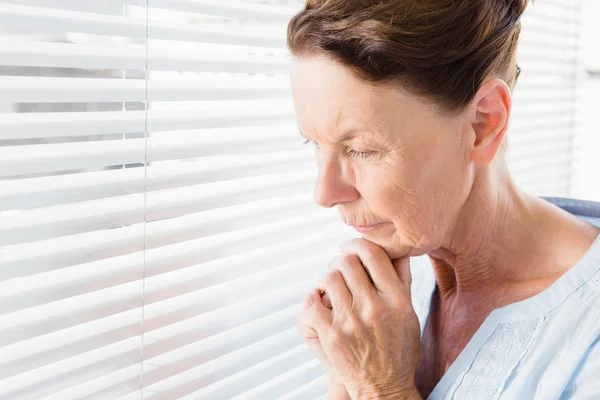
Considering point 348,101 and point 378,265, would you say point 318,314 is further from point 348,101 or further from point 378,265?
point 348,101

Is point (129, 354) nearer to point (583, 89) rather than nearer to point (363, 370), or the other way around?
point (363, 370)

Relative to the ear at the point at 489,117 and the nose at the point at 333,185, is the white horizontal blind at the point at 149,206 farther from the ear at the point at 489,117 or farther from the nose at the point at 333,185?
the ear at the point at 489,117

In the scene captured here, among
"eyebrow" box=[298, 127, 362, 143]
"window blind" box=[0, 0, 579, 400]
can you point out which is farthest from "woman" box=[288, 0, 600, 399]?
"window blind" box=[0, 0, 579, 400]

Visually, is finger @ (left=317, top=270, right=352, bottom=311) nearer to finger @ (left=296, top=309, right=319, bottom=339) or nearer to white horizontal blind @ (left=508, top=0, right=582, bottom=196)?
finger @ (left=296, top=309, right=319, bottom=339)

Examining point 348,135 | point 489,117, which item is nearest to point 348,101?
point 348,135

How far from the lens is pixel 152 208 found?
117 cm

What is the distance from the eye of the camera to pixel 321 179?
3.76ft

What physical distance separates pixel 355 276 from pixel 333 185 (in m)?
0.22

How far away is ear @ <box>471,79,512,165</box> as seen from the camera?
44.3 inches

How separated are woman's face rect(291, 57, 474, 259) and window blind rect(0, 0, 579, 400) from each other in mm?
232

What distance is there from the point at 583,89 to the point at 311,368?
174 centimetres

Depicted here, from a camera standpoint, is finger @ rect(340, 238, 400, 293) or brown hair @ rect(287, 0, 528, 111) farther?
finger @ rect(340, 238, 400, 293)

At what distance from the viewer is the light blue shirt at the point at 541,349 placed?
1103 millimetres

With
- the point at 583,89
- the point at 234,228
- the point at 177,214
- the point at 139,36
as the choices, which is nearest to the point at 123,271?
the point at 177,214
